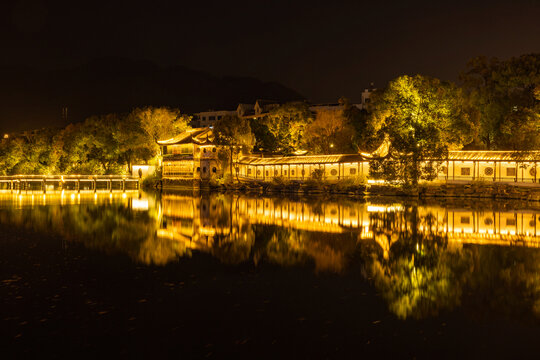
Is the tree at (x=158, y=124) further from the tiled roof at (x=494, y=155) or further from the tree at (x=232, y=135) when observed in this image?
the tiled roof at (x=494, y=155)

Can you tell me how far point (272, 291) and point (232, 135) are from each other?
52.4 metres

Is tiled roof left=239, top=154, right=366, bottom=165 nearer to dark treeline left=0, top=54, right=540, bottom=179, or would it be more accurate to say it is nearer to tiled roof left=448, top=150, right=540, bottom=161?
dark treeline left=0, top=54, right=540, bottom=179

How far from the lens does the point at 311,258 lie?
1584 cm

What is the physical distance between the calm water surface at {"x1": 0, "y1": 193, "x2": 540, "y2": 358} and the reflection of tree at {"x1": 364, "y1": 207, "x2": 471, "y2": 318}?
46 mm

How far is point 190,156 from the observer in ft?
226

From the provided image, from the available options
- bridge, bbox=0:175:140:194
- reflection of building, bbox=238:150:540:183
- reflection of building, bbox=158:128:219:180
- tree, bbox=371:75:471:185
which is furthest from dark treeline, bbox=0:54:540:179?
bridge, bbox=0:175:140:194

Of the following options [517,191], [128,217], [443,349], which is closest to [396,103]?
[517,191]

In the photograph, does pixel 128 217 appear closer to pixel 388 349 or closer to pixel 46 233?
pixel 46 233

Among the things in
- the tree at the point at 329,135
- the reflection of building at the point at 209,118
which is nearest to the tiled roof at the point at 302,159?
the tree at the point at 329,135

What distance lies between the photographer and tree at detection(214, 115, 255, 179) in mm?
63162

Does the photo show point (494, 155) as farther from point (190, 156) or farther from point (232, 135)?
point (190, 156)

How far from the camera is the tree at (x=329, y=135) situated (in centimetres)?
6288

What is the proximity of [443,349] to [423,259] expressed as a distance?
7313 millimetres

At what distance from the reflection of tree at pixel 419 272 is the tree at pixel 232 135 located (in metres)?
44.3
